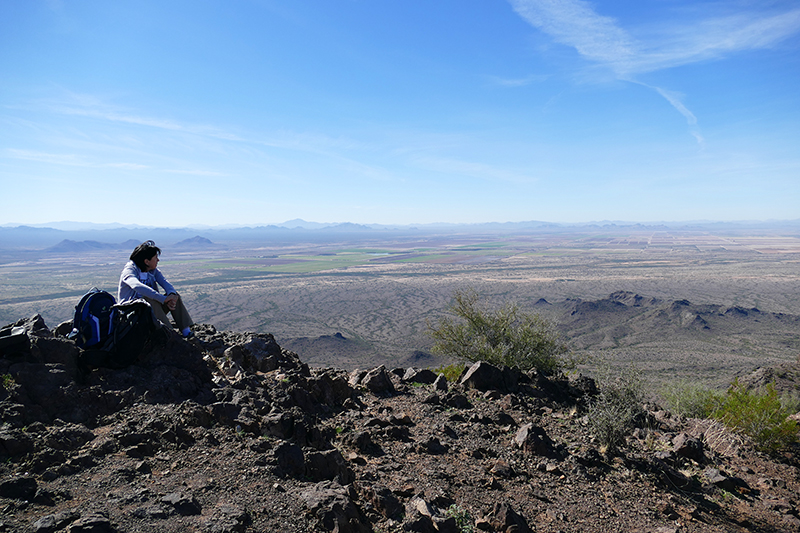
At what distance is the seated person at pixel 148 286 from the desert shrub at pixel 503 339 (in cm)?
840

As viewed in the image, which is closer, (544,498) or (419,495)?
(419,495)

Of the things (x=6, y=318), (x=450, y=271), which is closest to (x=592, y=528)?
(x=6, y=318)

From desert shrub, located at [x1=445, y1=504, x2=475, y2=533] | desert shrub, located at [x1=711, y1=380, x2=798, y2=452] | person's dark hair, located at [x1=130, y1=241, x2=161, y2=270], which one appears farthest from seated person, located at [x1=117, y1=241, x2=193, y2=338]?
desert shrub, located at [x1=711, y1=380, x2=798, y2=452]

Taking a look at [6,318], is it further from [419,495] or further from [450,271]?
[450,271]

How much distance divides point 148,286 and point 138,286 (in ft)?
1.27

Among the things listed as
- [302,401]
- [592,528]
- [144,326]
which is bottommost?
[592,528]

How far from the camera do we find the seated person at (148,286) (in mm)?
5699

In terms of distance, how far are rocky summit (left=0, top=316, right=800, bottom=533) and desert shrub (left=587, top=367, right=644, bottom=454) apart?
204 millimetres

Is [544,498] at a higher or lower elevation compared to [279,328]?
higher

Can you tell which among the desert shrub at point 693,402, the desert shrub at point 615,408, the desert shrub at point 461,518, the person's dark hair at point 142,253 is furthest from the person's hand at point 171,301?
the desert shrub at point 693,402

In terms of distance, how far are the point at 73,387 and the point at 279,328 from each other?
5346 centimetres

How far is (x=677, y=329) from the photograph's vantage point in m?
48.8

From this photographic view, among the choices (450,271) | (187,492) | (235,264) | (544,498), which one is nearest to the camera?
(187,492)

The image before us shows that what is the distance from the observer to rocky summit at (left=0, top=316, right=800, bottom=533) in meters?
3.60
